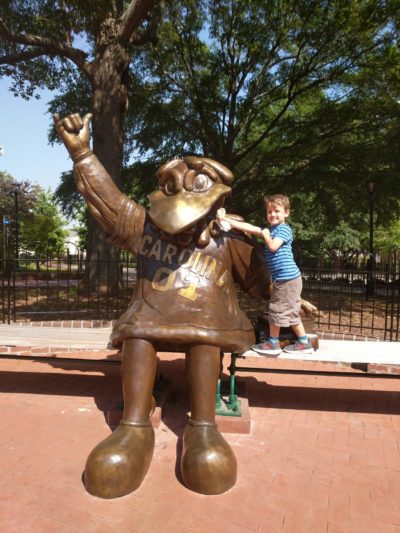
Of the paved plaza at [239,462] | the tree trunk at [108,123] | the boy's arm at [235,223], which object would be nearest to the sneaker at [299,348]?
the paved plaza at [239,462]

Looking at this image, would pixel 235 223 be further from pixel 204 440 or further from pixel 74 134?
pixel 204 440

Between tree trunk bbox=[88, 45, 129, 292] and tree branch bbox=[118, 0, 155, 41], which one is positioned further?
tree trunk bbox=[88, 45, 129, 292]

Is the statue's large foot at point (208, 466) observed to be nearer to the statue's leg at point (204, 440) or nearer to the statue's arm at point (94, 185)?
the statue's leg at point (204, 440)

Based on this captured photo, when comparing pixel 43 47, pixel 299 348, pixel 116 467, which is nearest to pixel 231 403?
pixel 299 348

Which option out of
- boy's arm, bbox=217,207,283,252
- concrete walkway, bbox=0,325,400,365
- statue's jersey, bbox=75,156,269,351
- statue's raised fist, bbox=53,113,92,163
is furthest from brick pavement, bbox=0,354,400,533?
statue's raised fist, bbox=53,113,92,163

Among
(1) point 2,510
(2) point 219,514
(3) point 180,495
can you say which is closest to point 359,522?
(2) point 219,514

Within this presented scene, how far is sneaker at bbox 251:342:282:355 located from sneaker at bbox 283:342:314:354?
0.07 meters

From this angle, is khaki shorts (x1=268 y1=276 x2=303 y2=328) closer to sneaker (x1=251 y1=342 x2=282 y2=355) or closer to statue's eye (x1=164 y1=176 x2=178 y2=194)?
sneaker (x1=251 y1=342 x2=282 y2=355)

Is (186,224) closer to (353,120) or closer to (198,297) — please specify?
(198,297)

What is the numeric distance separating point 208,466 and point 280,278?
4.97 ft

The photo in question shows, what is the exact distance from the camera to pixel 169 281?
287 cm

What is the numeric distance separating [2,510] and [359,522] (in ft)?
6.35

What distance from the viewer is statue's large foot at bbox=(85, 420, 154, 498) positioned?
2.30 m

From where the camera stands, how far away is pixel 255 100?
1197 centimetres
